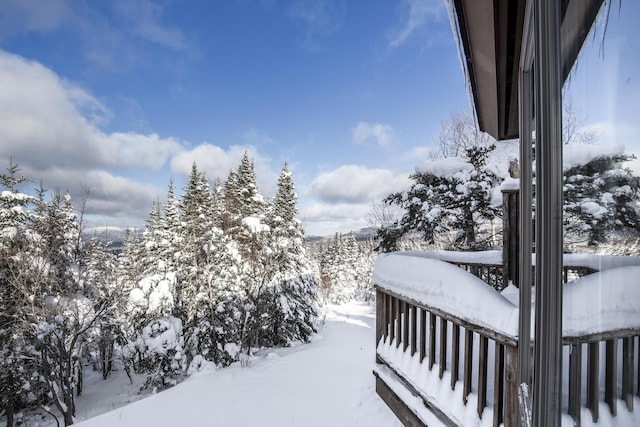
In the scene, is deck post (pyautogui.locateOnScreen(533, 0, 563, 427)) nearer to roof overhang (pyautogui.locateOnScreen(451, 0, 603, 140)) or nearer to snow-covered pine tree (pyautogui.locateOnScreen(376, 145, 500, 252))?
roof overhang (pyautogui.locateOnScreen(451, 0, 603, 140))

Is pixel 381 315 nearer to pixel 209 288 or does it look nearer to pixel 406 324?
pixel 406 324

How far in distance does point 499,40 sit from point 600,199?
1.80m

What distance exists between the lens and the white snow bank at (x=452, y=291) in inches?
67.1

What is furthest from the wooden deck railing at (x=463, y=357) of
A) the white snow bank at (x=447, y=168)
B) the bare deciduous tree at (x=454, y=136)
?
the bare deciduous tree at (x=454, y=136)

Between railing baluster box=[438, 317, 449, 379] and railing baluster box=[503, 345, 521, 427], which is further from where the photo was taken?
railing baluster box=[438, 317, 449, 379]

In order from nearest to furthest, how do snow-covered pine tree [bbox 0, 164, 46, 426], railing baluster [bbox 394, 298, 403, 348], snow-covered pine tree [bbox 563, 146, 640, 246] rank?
snow-covered pine tree [bbox 563, 146, 640, 246]
railing baluster [bbox 394, 298, 403, 348]
snow-covered pine tree [bbox 0, 164, 46, 426]

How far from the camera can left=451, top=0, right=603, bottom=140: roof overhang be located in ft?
2.66

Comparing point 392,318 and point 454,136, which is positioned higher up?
point 454,136

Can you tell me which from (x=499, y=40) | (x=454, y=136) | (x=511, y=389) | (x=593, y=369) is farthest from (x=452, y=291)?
(x=454, y=136)

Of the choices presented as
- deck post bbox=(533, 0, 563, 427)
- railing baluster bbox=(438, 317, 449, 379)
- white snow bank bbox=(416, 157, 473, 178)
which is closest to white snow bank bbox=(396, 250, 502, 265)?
railing baluster bbox=(438, 317, 449, 379)

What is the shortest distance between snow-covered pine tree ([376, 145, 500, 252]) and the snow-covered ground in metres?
3.78

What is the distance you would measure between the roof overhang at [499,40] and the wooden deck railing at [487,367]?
0.63 meters

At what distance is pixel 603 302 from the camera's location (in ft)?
2.18

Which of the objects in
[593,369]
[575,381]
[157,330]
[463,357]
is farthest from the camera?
[157,330]
